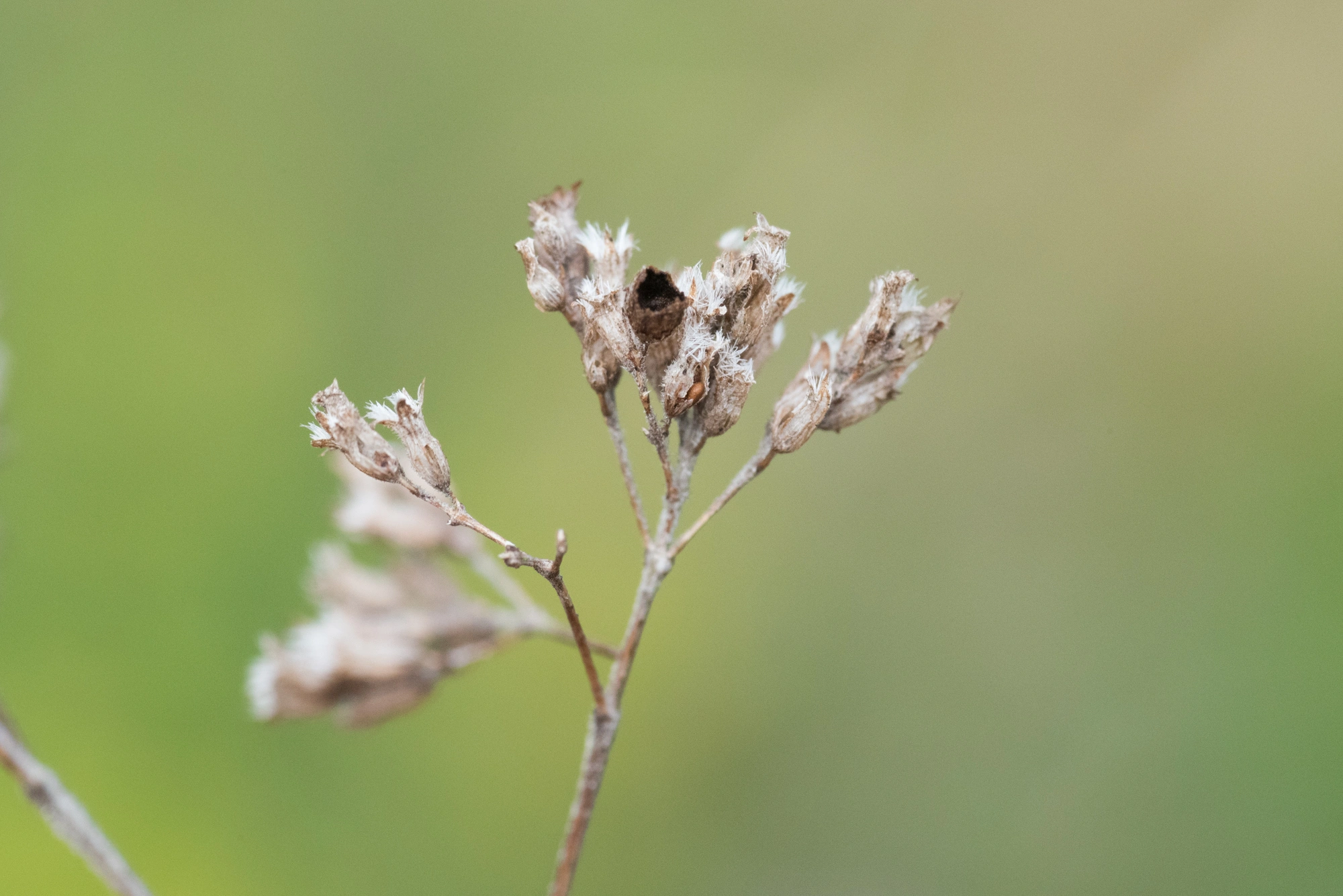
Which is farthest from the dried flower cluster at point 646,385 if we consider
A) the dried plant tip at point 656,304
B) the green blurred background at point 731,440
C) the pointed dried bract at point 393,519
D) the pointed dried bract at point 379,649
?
the green blurred background at point 731,440

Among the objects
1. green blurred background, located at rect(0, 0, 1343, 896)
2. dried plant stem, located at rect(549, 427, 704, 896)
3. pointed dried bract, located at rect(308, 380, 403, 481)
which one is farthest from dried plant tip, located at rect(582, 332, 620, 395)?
green blurred background, located at rect(0, 0, 1343, 896)

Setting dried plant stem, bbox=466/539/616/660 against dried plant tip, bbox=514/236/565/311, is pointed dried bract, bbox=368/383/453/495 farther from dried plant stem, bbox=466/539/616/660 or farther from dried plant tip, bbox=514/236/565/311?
dried plant stem, bbox=466/539/616/660

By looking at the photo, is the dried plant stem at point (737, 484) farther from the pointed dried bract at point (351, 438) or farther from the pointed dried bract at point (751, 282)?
the pointed dried bract at point (351, 438)

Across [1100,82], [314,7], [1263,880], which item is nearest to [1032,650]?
[1263,880]

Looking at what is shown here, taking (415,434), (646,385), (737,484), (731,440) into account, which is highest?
Answer: (731,440)

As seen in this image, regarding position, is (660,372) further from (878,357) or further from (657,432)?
(878,357)

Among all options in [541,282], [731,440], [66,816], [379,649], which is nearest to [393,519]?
[379,649]

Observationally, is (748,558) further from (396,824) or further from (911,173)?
(911,173)

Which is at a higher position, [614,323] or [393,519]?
[393,519]
